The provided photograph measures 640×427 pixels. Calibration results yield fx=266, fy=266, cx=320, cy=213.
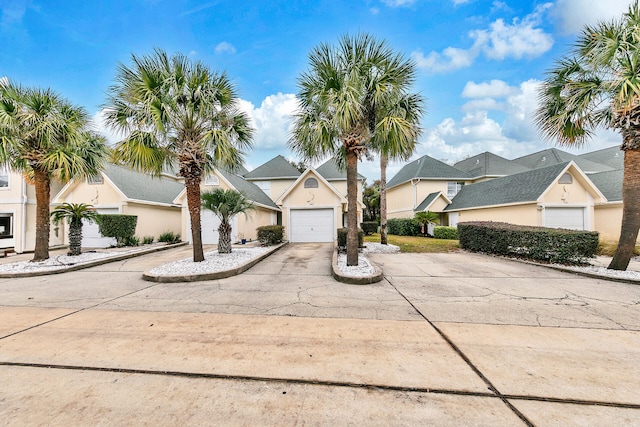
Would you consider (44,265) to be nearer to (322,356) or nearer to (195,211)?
(195,211)

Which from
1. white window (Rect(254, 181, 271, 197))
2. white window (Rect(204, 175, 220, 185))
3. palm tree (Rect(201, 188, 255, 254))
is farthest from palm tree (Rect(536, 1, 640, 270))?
white window (Rect(254, 181, 271, 197))

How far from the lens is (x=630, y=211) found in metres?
7.55

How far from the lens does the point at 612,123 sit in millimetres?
7914

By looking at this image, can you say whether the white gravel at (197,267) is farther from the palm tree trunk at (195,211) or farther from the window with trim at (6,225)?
the window with trim at (6,225)

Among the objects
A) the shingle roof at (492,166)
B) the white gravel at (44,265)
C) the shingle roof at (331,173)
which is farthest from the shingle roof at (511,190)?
the white gravel at (44,265)

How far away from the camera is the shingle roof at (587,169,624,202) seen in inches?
674

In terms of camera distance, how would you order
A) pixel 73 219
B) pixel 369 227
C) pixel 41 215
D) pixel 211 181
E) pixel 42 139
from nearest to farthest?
1. pixel 42 139
2. pixel 41 215
3. pixel 73 219
4. pixel 211 181
5. pixel 369 227

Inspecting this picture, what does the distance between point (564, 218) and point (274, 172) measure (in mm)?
21742

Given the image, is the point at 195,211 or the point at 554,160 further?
the point at 554,160

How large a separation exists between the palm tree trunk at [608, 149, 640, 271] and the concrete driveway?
6.31ft

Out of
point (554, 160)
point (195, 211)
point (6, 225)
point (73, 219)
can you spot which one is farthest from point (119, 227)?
point (554, 160)

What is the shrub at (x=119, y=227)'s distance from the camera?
13508 mm

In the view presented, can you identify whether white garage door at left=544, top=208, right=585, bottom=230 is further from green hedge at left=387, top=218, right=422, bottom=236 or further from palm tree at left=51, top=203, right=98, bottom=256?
palm tree at left=51, top=203, right=98, bottom=256

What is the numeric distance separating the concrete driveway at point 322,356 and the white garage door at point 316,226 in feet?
36.2
